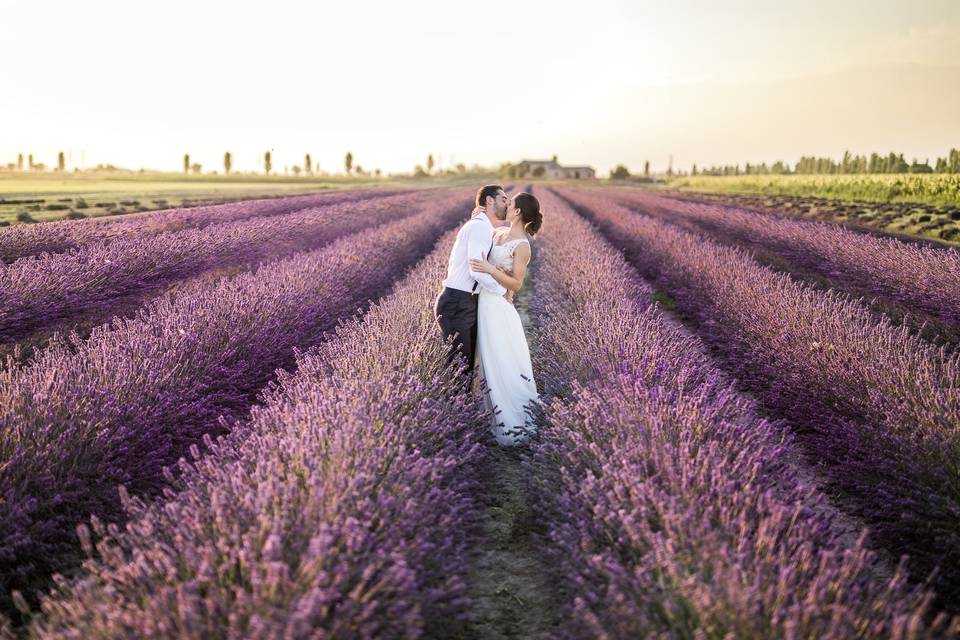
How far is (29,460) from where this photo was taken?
2564mm

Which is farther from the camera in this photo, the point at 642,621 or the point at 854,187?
the point at 854,187

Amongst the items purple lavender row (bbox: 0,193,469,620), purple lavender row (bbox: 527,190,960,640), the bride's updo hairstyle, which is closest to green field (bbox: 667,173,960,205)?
the bride's updo hairstyle

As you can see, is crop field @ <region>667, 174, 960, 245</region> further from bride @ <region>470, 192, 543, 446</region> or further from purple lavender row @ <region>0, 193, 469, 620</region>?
purple lavender row @ <region>0, 193, 469, 620</region>

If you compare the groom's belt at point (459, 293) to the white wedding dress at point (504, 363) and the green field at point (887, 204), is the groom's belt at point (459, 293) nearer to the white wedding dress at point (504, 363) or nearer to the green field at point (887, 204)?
the white wedding dress at point (504, 363)

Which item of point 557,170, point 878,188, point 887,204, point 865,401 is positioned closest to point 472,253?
point 865,401

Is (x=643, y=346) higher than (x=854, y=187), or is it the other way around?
(x=854, y=187)

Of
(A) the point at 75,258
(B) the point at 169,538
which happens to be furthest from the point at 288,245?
(B) the point at 169,538

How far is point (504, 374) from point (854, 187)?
114ft

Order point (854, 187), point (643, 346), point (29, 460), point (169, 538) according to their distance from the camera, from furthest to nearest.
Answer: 1. point (854, 187)
2. point (643, 346)
3. point (29, 460)
4. point (169, 538)

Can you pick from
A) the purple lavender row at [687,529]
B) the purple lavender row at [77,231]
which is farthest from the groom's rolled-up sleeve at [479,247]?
the purple lavender row at [77,231]

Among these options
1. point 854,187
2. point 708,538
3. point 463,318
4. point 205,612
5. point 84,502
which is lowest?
point 84,502

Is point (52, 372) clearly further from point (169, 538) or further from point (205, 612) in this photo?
point (205, 612)

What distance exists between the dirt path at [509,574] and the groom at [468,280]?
34.8 inches

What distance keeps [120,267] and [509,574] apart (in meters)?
6.39
